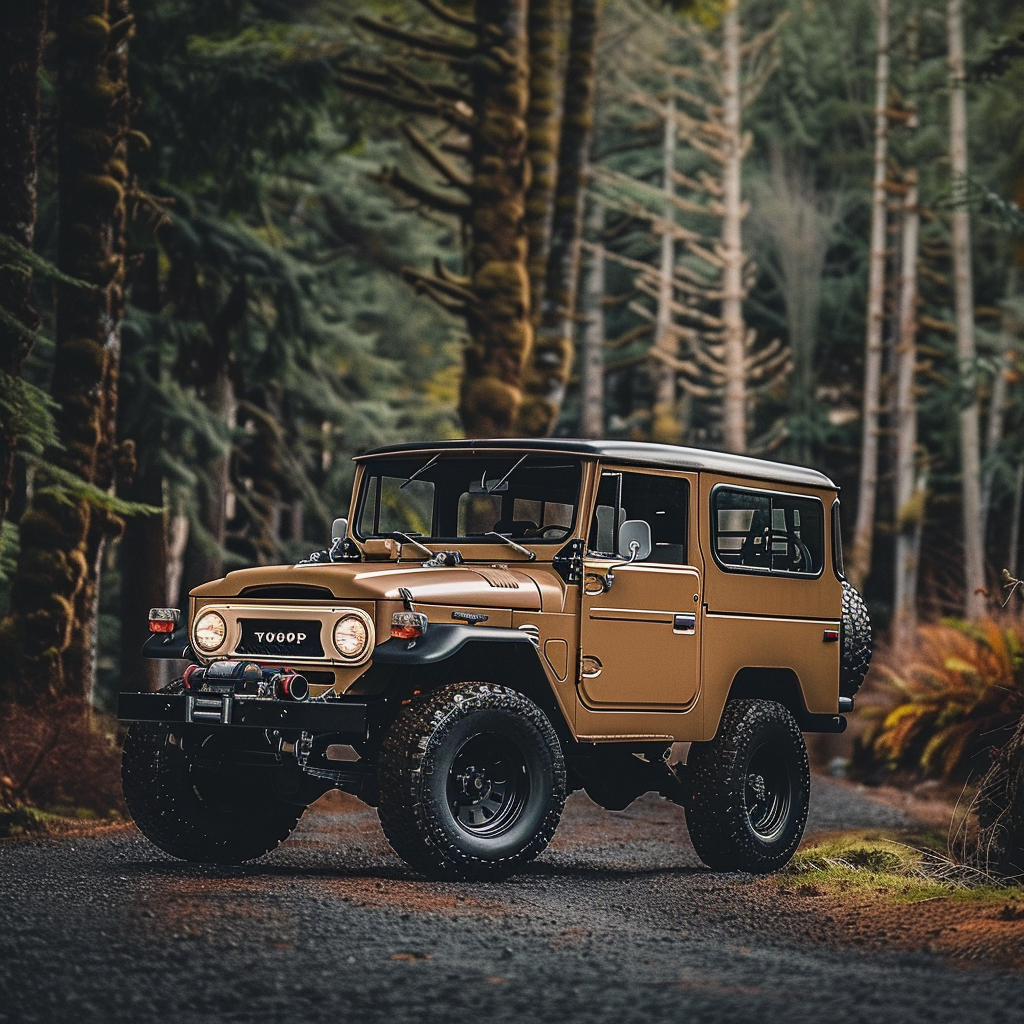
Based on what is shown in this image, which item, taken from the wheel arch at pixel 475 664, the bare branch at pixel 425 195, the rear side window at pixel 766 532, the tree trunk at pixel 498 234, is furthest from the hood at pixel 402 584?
the bare branch at pixel 425 195

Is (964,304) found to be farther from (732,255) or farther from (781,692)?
(781,692)

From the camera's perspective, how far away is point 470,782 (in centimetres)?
991

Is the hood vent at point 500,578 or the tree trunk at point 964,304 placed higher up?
the tree trunk at point 964,304

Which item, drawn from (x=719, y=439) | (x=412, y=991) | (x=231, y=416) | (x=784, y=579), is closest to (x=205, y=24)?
(x=231, y=416)

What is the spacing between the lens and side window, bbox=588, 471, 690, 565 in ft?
35.6

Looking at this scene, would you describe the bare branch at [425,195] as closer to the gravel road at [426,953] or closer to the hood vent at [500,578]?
the hood vent at [500,578]

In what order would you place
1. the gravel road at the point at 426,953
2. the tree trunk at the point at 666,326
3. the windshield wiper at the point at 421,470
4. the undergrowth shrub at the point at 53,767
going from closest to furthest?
the gravel road at the point at 426,953 < the windshield wiper at the point at 421,470 < the undergrowth shrub at the point at 53,767 < the tree trunk at the point at 666,326

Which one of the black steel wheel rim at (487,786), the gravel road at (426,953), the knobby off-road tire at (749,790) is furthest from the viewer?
the knobby off-road tire at (749,790)

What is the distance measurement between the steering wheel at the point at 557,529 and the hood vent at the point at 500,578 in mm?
486

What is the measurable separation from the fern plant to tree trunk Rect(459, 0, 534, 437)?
5605 mm

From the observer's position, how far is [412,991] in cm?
705

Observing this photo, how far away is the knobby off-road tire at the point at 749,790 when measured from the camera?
11523 millimetres

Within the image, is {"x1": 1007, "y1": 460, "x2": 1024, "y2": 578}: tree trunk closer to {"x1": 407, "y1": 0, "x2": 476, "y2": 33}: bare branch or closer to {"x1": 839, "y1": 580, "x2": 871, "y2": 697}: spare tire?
{"x1": 407, "y1": 0, "x2": 476, "y2": 33}: bare branch

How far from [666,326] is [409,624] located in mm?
33519
